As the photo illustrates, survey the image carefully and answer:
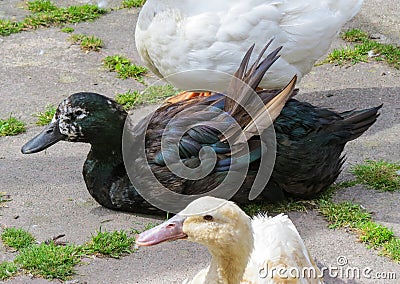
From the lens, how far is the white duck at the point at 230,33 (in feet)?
17.3

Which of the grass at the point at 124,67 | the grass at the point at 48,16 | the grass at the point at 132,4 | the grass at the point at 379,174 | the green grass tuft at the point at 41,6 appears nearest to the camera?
the grass at the point at 379,174

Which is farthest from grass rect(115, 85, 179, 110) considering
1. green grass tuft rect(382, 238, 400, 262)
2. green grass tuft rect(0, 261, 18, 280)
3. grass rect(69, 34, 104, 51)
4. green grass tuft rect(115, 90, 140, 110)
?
green grass tuft rect(382, 238, 400, 262)

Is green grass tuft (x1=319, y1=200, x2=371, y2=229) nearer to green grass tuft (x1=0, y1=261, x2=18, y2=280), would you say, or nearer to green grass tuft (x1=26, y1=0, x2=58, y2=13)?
green grass tuft (x1=0, y1=261, x2=18, y2=280)

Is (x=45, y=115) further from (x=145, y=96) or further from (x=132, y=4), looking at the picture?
(x=132, y=4)

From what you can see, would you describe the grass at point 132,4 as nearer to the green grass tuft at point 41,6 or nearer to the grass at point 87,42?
the green grass tuft at point 41,6

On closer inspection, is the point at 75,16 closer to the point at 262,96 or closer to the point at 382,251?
the point at 262,96

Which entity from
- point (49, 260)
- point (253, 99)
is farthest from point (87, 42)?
point (49, 260)

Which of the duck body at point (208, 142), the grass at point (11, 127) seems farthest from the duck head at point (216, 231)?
the grass at point (11, 127)

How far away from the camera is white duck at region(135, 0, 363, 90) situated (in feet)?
17.3

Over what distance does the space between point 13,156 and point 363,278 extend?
2.56 meters

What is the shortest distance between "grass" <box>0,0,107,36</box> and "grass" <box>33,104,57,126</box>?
1713 mm

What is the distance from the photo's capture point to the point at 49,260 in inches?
166

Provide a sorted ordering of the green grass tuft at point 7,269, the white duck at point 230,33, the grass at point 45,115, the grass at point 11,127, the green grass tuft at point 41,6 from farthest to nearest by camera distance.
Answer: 1. the green grass tuft at point 41,6
2. the grass at point 45,115
3. the grass at point 11,127
4. the white duck at point 230,33
5. the green grass tuft at point 7,269

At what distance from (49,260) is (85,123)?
2.90 ft
